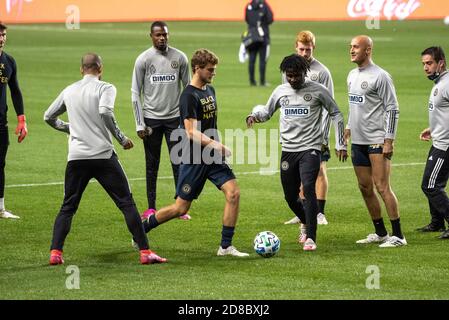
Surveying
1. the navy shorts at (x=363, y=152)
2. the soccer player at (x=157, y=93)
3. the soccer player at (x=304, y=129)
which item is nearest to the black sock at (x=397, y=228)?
the navy shorts at (x=363, y=152)

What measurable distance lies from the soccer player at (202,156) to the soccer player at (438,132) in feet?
7.66

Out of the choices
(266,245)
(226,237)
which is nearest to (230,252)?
(226,237)

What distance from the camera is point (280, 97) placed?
12.1 m

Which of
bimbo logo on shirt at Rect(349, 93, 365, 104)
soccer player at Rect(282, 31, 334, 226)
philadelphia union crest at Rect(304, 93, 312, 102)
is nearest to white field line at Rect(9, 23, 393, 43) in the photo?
soccer player at Rect(282, 31, 334, 226)

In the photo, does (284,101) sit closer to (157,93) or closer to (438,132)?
(438,132)

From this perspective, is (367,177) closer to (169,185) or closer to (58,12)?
(169,185)

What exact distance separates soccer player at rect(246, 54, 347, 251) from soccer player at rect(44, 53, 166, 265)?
1.77m

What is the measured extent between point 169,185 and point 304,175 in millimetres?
5009

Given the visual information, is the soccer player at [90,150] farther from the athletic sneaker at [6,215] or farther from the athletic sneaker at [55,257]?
the athletic sneaker at [6,215]

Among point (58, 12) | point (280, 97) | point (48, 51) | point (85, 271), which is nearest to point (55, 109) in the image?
point (85, 271)

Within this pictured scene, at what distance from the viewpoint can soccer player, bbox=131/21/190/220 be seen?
14031 millimetres

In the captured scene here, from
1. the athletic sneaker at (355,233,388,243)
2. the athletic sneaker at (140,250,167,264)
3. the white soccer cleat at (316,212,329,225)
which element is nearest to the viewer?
the athletic sneaker at (140,250,167,264)

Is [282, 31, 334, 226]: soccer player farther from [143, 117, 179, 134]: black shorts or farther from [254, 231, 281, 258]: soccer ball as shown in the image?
[143, 117, 179, 134]: black shorts

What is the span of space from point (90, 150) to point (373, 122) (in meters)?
3.22
